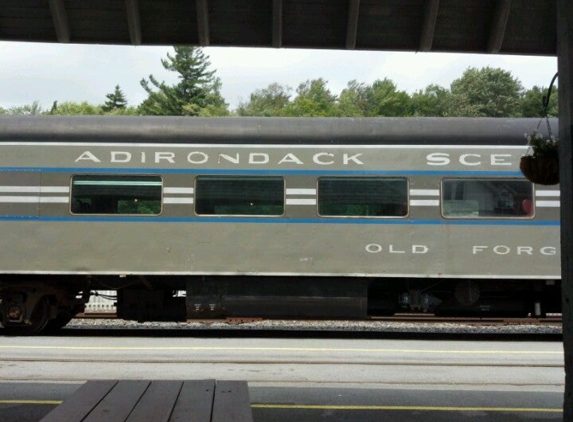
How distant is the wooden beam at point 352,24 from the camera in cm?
728

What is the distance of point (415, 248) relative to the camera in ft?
41.1

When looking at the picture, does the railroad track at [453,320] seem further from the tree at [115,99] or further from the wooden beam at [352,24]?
the tree at [115,99]

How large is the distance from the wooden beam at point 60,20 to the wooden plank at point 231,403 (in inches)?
165

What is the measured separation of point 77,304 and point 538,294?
8378mm

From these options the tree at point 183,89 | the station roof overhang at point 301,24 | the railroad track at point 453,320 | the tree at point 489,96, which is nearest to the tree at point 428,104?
the tree at point 489,96

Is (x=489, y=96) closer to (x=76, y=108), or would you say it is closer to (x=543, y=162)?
(x=76, y=108)

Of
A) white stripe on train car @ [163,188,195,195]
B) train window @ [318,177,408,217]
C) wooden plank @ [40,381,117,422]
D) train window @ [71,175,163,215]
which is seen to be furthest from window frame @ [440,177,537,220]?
wooden plank @ [40,381,117,422]

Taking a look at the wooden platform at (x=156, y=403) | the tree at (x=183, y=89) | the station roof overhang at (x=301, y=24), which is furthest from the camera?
the tree at (x=183, y=89)

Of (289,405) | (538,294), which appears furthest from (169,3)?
(538,294)

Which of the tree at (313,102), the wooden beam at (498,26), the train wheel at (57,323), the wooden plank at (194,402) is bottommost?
the train wheel at (57,323)

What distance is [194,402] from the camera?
15.3 feet

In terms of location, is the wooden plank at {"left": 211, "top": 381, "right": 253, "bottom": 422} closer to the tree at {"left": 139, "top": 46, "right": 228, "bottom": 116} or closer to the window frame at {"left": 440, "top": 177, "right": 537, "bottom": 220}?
the window frame at {"left": 440, "top": 177, "right": 537, "bottom": 220}

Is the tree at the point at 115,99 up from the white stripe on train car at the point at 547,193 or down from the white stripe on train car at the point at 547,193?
up

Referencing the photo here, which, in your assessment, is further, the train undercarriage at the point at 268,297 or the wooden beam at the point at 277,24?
the train undercarriage at the point at 268,297
